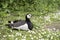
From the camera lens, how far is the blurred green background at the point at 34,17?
29.1ft

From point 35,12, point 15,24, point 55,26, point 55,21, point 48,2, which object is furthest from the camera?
point 48,2

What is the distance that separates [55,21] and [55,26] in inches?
29.4

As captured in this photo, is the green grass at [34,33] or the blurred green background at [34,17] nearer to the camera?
the green grass at [34,33]

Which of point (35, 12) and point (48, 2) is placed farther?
point (48, 2)

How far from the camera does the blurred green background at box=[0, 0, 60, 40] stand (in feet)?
29.1

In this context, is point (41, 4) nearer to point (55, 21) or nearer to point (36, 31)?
point (55, 21)

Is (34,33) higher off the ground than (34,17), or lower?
higher

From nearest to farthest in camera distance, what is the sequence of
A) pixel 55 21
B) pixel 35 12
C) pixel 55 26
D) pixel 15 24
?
pixel 15 24 < pixel 55 26 < pixel 55 21 < pixel 35 12

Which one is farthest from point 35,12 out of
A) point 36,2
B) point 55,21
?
point 55,21

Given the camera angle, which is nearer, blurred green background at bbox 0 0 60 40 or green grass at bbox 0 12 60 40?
green grass at bbox 0 12 60 40

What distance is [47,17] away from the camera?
1127 cm

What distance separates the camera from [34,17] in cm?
1130

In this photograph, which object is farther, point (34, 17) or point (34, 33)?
point (34, 17)

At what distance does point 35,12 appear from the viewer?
1189cm
